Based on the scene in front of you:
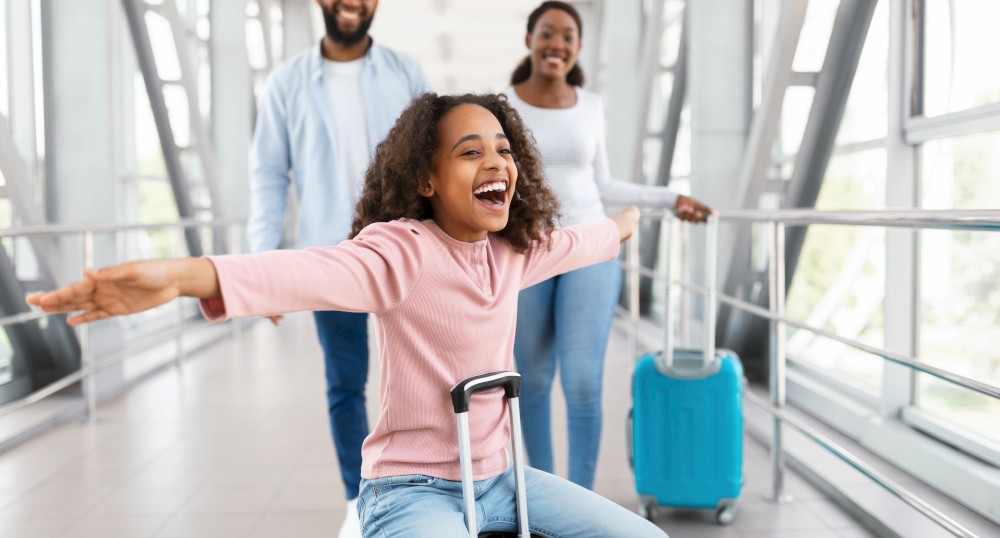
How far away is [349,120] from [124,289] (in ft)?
4.51

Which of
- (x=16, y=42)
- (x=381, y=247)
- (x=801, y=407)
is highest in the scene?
(x=16, y=42)

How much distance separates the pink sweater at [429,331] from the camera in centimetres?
128

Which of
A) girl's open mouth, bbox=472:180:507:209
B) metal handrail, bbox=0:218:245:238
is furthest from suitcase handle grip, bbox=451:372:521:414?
metal handrail, bbox=0:218:245:238

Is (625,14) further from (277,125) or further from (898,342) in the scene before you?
(277,125)

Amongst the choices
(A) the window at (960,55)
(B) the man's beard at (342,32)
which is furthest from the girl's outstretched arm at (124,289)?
(A) the window at (960,55)

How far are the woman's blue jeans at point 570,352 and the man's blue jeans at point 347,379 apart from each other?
16.2 inches

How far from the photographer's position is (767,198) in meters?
4.30

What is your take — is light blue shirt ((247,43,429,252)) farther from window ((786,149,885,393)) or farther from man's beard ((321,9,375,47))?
window ((786,149,885,393))

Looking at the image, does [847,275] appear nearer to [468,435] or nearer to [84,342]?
[468,435]

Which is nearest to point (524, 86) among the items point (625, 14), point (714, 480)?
point (714, 480)

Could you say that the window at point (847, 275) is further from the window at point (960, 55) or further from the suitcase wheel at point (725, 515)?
the suitcase wheel at point (725, 515)

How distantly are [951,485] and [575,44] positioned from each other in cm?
170

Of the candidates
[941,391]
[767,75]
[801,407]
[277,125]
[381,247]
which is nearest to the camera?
[381,247]

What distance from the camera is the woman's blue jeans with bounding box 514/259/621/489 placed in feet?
7.43
